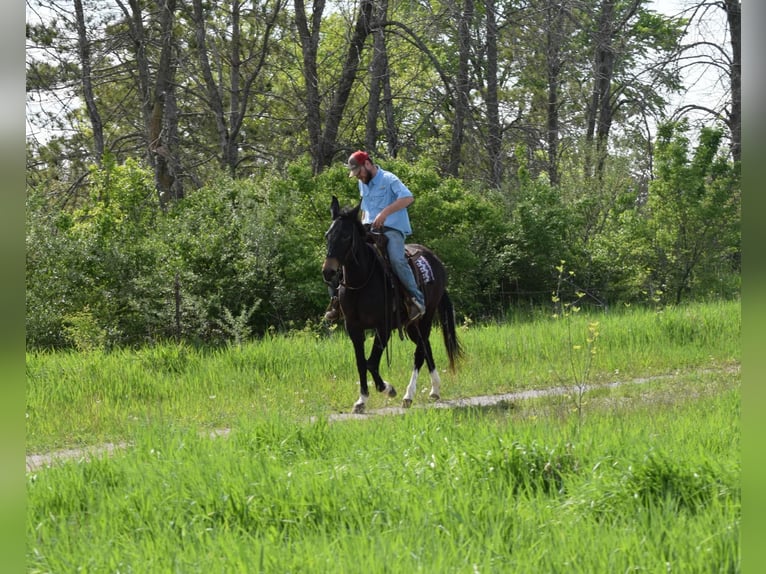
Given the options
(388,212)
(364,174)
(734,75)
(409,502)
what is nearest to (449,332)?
(388,212)

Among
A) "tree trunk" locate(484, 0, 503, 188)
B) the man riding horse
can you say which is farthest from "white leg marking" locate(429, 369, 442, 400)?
"tree trunk" locate(484, 0, 503, 188)

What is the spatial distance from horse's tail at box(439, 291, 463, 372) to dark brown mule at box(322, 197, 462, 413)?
20mm

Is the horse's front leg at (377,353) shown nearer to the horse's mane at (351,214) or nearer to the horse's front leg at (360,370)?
the horse's front leg at (360,370)

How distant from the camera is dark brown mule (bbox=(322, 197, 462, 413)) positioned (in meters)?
9.09

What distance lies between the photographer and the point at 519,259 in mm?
19391

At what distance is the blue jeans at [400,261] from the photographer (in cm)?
998

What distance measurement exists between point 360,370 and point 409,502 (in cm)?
491

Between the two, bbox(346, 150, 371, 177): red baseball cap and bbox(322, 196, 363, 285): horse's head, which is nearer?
bbox(322, 196, 363, 285): horse's head

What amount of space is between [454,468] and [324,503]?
3.08ft

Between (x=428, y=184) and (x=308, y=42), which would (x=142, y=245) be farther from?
(x=308, y=42)

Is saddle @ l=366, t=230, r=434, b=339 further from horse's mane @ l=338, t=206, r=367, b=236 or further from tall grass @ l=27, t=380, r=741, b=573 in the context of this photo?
tall grass @ l=27, t=380, r=741, b=573

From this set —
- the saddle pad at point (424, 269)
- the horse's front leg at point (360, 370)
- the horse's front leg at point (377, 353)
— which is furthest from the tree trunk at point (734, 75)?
the horse's front leg at point (360, 370)

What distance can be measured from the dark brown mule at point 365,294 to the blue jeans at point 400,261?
0.62ft

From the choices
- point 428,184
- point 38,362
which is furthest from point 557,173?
point 38,362
